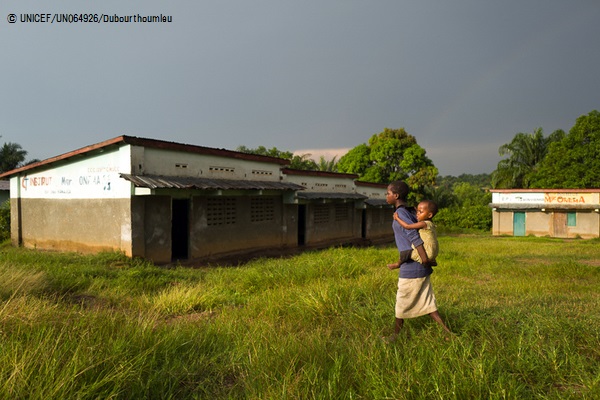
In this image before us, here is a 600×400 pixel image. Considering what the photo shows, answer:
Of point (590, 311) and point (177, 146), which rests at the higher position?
point (177, 146)

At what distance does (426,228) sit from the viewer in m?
3.99

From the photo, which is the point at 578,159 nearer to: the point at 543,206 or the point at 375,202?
the point at 543,206

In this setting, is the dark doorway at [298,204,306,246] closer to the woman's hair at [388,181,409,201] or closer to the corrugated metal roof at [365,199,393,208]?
the corrugated metal roof at [365,199,393,208]

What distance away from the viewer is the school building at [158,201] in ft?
32.9

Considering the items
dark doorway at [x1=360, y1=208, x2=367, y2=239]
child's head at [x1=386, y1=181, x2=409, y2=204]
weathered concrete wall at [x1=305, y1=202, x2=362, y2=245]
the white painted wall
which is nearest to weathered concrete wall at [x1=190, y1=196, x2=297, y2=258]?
weathered concrete wall at [x1=305, y1=202, x2=362, y2=245]

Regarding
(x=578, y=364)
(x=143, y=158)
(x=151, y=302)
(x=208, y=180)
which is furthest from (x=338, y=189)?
(x=578, y=364)

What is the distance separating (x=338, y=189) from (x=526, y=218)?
16.3 metres

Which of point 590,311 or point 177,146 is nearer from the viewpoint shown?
point 590,311

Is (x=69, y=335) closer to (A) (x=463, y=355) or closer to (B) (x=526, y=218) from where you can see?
(A) (x=463, y=355)

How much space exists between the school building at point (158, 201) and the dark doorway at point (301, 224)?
0.14 meters

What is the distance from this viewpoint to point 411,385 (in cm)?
273

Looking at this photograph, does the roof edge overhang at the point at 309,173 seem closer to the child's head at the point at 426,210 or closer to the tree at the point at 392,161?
the child's head at the point at 426,210

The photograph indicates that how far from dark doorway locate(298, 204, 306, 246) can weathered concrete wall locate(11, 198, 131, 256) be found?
7.79m

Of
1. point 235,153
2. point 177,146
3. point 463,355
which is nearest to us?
point 463,355
